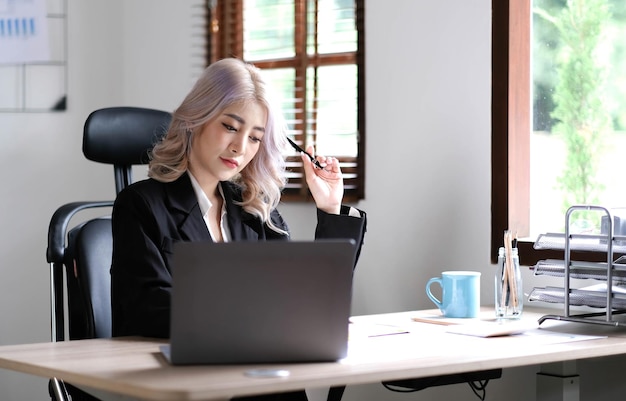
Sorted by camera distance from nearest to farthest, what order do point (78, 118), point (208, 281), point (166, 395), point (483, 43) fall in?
point (166, 395)
point (208, 281)
point (483, 43)
point (78, 118)

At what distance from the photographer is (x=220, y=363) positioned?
154 cm

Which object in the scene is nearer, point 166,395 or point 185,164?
point 166,395

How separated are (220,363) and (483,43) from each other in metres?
1.50

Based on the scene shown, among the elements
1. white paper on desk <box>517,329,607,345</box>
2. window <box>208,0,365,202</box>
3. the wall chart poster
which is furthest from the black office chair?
the wall chart poster

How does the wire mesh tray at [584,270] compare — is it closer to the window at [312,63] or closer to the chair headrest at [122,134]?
the window at [312,63]

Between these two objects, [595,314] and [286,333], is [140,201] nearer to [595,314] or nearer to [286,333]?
[286,333]

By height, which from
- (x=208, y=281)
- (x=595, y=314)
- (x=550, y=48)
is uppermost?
(x=550, y=48)

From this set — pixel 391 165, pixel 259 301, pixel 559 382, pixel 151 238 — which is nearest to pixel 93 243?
pixel 151 238

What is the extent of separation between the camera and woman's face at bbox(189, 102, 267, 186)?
85.4 inches

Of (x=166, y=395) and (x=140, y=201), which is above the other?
(x=140, y=201)

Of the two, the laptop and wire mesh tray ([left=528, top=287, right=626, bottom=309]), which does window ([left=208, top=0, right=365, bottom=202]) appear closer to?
wire mesh tray ([left=528, top=287, right=626, bottom=309])

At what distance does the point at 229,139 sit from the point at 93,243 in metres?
0.43

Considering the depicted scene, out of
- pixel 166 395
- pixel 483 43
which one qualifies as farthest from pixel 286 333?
pixel 483 43

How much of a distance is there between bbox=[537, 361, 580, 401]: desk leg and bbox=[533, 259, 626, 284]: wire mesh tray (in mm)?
216
